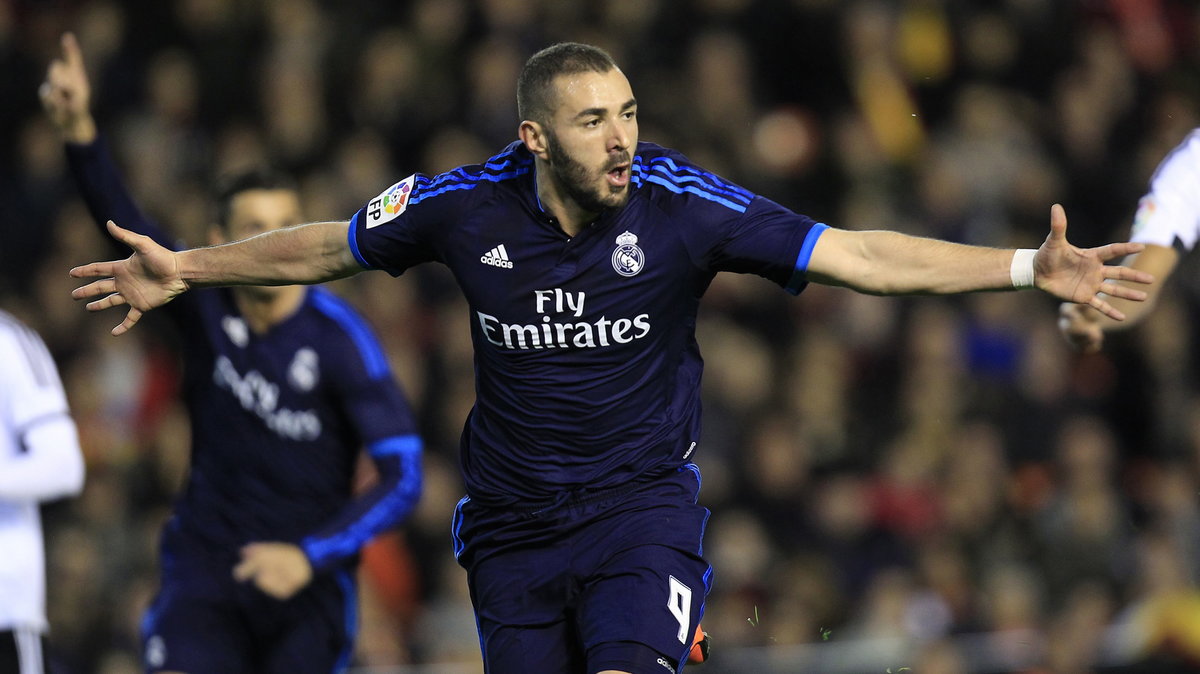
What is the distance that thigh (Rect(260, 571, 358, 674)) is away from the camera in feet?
21.7

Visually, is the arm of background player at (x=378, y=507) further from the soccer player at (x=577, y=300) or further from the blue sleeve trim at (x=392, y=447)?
the soccer player at (x=577, y=300)

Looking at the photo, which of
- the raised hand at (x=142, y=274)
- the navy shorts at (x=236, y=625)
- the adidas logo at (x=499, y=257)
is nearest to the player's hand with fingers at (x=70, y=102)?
the raised hand at (x=142, y=274)

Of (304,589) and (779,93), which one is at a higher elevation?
(779,93)

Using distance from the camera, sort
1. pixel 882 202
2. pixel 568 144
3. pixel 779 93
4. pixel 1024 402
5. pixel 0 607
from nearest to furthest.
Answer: pixel 568 144, pixel 0 607, pixel 1024 402, pixel 882 202, pixel 779 93

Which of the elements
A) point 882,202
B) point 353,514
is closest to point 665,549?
point 353,514

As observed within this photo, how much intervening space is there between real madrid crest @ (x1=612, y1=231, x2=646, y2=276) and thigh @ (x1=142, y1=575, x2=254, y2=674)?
2327 mm

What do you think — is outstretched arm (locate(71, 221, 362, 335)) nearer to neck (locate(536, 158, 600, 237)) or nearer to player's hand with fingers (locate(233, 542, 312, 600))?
neck (locate(536, 158, 600, 237))

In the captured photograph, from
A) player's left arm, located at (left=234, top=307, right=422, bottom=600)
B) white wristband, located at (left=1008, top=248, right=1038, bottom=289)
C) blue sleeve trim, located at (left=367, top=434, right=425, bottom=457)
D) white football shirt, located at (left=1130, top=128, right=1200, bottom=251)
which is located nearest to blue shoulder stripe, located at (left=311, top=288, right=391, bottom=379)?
player's left arm, located at (left=234, top=307, right=422, bottom=600)

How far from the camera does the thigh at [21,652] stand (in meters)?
6.06

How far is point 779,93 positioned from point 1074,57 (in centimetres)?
234

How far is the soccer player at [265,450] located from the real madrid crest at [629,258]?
1.77m

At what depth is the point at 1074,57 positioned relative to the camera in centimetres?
1309

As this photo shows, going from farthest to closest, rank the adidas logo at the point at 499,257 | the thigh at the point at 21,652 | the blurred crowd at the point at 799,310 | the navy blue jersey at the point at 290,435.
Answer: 1. the blurred crowd at the point at 799,310
2. the navy blue jersey at the point at 290,435
3. the thigh at the point at 21,652
4. the adidas logo at the point at 499,257

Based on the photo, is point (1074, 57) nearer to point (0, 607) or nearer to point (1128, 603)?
point (1128, 603)
